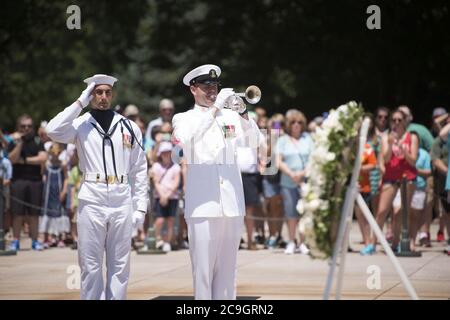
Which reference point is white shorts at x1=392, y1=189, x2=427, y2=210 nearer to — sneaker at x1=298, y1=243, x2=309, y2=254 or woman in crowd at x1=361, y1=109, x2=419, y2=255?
woman in crowd at x1=361, y1=109, x2=419, y2=255

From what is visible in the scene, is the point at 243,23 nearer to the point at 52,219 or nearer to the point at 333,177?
the point at 52,219

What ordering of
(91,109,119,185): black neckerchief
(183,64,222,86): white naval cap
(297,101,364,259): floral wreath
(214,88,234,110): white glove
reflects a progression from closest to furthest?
(297,101,364,259): floral wreath → (214,88,234,110): white glove → (183,64,222,86): white naval cap → (91,109,119,185): black neckerchief

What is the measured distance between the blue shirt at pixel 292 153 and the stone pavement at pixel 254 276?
3.95 ft

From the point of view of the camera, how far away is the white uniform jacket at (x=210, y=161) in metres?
9.66

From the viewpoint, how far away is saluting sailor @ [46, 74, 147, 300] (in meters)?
9.91

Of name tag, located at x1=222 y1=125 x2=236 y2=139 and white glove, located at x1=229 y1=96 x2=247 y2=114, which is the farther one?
name tag, located at x1=222 y1=125 x2=236 y2=139

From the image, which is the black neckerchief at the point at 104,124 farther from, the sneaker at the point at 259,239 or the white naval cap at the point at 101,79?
the sneaker at the point at 259,239

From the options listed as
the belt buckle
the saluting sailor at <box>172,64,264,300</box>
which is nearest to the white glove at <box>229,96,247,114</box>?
the saluting sailor at <box>172,64,264,300</box>

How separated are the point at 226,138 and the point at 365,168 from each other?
7.17 metres

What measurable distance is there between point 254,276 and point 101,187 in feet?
15.4

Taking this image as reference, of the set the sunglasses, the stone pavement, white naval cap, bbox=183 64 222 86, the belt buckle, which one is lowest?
the stone pavement

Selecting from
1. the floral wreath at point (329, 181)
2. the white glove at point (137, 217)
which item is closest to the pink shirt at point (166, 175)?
the white glove at point (137, 217)

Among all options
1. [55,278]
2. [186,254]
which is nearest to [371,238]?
[186,254]

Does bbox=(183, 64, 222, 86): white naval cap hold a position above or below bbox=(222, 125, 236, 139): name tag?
above
